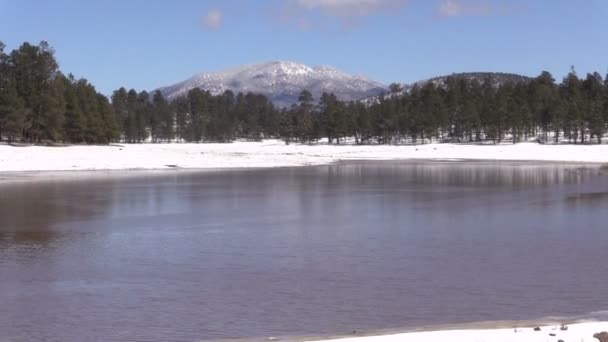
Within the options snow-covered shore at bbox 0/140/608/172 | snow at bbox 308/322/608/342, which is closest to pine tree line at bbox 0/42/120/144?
snow-covered shore at bbox 0/140/608/172

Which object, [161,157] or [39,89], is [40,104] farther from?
[161,157]

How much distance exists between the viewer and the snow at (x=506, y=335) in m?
10.6

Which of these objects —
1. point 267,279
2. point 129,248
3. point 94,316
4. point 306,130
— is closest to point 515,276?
point 267,279

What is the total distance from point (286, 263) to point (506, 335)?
8677mm

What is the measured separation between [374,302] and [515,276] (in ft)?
13.1

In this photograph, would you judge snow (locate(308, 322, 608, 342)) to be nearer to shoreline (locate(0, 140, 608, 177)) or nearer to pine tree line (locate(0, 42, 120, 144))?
shoreline (locate(0, 140, 608, 177))

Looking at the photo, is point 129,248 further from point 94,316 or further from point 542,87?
point 542,87

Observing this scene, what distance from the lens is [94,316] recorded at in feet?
45.3

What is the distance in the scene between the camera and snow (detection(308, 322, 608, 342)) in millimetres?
10641

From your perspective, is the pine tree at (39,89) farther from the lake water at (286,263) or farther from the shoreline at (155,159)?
the lake water at (286,263)

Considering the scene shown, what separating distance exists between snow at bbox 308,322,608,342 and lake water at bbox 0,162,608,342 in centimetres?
158

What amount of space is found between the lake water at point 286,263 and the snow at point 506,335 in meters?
1.58

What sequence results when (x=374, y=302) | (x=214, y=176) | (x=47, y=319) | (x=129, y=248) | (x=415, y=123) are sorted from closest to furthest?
(x=47, y=319) < (x=374, y=302) < (x=129, y=248) < (x=214, y=176) < (x=415, y=123)

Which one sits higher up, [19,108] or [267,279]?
[19,108]
